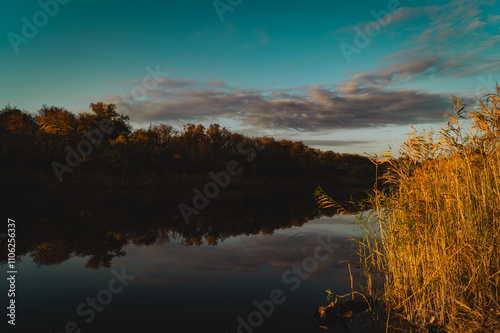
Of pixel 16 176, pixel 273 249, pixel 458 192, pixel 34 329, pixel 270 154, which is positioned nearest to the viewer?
pixel 458 192

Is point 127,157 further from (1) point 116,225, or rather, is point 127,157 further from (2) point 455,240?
(2) point 455,240

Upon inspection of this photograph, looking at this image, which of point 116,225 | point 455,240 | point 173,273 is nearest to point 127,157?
point 116,225

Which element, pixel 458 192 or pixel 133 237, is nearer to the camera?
pixel 458 192

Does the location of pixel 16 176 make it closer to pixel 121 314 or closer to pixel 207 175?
A: pixel 207 175

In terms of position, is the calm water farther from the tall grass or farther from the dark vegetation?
the dark vegetation

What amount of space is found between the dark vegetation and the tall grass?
120ft

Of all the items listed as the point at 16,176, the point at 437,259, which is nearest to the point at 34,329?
the point at 437,259

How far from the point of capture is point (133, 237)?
17906 millimetres

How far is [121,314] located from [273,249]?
8484 millimetres

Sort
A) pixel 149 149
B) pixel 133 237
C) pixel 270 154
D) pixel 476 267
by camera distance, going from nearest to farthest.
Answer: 1. pixel 476 267
2. pixel 133 237
3. pixel 149 149
4. pixel 270 154

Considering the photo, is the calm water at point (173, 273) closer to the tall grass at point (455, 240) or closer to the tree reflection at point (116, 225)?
the tree reflection at point (116, 225)

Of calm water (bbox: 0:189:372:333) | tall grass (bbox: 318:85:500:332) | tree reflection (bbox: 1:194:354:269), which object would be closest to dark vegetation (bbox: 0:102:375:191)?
tree reflection (bbox: 1:194:354:269)

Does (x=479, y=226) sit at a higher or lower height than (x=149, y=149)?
lower

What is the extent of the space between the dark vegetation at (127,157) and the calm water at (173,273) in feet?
51.0
